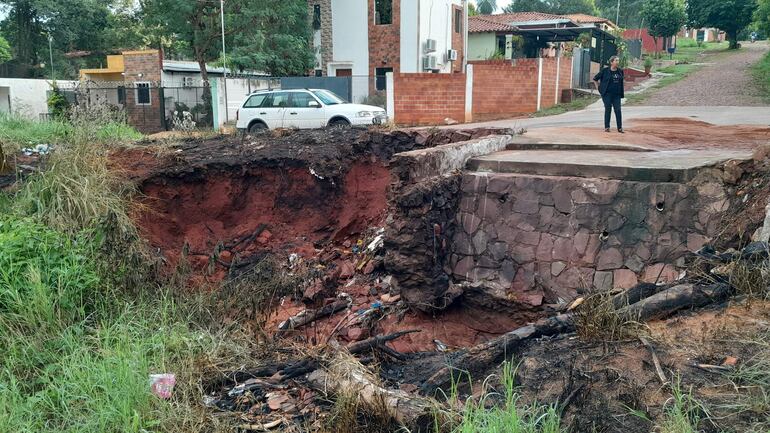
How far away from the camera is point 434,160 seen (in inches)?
293

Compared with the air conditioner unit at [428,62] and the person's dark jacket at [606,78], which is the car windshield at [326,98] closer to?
the person's dark jacket at [606,78]

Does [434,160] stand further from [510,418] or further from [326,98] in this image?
[326,98]

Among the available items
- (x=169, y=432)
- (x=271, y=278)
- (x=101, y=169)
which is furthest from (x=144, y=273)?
(x=169, y=432)

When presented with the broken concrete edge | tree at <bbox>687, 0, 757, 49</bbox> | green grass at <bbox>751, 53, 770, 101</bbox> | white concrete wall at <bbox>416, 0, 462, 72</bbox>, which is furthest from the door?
tree at <bbox>687, 0, 757, 49</bbox>

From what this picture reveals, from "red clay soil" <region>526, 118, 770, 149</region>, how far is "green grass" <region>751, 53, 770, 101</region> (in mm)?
10605

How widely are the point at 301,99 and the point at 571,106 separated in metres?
9.69

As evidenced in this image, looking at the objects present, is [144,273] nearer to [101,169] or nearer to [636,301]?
[101,169]

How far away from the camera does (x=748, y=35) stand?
5322 centimetres

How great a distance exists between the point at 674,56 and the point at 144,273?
4145 centimetres

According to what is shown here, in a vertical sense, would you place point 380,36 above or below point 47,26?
below

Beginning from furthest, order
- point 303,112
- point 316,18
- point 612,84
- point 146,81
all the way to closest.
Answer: point 316,18
point 146,81
point 303,112
point 612,84

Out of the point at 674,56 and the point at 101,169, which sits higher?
the point at 674,56

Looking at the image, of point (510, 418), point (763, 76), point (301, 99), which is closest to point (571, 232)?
point (510, 418)

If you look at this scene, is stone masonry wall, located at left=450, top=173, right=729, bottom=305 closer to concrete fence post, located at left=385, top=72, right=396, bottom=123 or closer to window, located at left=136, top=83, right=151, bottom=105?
concrete fence post, located at left=385, top=72, right=396, bottom=123
